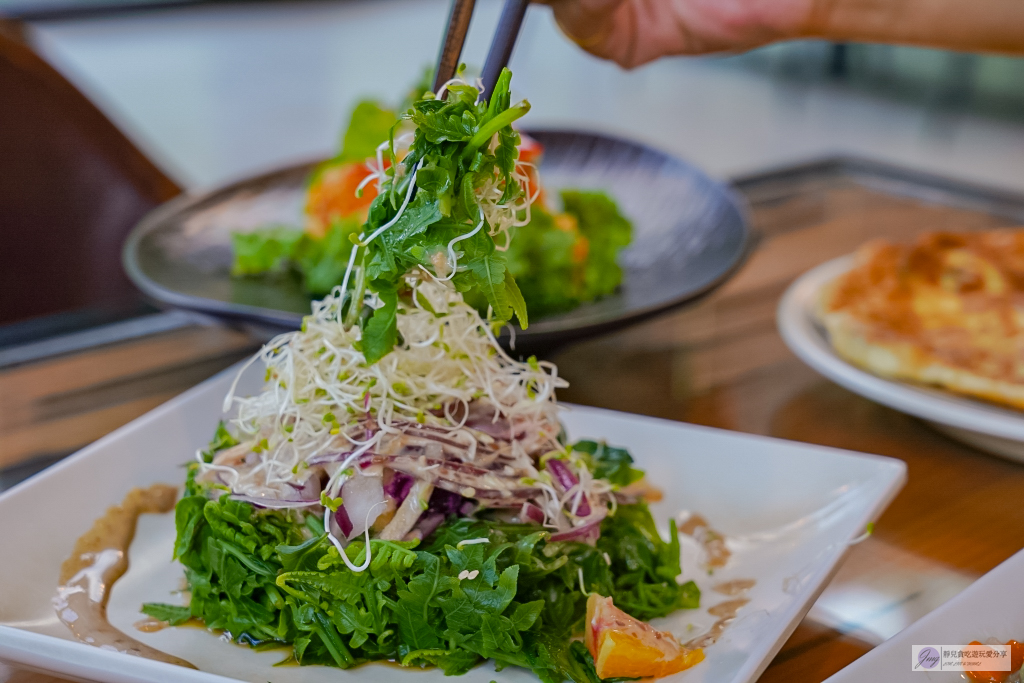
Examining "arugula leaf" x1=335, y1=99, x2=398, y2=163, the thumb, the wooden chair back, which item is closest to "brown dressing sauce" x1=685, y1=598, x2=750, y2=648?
the thumb

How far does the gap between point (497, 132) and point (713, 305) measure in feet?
3.82

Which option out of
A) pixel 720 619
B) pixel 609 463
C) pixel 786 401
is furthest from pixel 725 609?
pixel 786 401

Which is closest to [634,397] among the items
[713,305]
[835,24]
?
[713,305]

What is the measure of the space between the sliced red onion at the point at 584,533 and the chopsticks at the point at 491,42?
49 centimetres

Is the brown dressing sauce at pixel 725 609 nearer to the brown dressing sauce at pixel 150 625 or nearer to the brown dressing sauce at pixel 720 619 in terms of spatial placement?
the brown dressing sauce at pixel 720 619

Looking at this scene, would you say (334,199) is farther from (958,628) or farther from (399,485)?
(958,628)

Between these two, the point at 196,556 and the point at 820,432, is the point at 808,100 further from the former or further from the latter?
the point at 196,556

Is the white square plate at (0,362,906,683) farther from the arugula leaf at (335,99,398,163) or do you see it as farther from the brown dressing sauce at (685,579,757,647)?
the arugula leaf at (335,99,398,163)

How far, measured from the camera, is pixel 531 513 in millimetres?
1081

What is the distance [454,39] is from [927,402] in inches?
33.1

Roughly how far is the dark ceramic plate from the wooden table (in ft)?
0.43

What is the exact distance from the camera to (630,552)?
1.13 meters

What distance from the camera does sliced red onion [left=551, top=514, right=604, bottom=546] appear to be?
1.08 m

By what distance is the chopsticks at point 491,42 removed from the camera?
3.33ft
